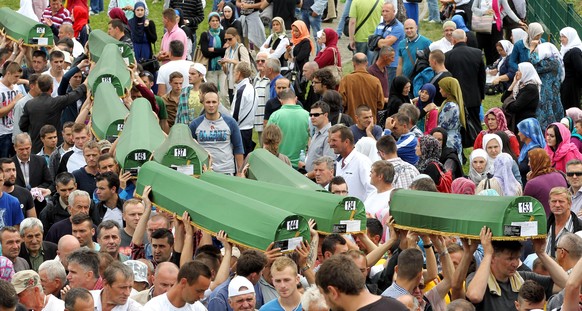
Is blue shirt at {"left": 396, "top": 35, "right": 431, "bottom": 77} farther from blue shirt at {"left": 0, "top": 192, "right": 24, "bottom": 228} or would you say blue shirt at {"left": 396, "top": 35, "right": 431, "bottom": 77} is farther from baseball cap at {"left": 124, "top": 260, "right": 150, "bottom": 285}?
baseball cap at {"left": 124, "top": 260, "right": 150, "bottom": 285}

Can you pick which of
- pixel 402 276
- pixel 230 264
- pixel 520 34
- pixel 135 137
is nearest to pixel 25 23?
pixel 135 137

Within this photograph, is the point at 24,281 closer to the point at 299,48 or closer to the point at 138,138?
the point at 138,138

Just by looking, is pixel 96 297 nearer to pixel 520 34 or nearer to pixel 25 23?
pixel 25 23

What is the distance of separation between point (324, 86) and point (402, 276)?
7.82 m

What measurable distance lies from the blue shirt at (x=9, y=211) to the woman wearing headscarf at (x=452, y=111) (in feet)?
18.1

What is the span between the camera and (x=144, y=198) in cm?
1238

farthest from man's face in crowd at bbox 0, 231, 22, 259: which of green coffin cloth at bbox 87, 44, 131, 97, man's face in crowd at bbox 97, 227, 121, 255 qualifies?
green coffin cloth at bbox 87, 44, 131, 97

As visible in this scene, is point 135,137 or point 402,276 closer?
point 402,276

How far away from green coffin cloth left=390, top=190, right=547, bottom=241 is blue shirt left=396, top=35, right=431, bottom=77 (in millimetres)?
8845

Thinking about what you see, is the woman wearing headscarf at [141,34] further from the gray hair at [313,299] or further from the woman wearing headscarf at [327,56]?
the gray hair at [313,299]

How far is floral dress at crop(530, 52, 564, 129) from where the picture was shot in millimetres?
19328

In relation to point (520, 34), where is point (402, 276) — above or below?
above

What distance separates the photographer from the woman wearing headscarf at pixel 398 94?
1809cm

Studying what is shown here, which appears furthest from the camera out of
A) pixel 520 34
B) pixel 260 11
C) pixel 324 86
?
pixel 260 11
